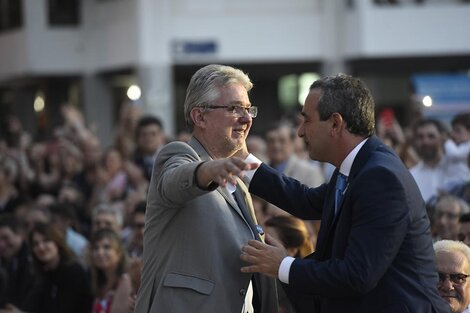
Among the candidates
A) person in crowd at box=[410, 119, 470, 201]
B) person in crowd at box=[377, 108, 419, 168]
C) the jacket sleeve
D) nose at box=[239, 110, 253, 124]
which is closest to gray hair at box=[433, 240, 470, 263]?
the jacket sleeve

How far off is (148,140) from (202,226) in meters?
7.26

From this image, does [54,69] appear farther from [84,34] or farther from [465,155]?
[465,155]

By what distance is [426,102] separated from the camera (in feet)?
41.1

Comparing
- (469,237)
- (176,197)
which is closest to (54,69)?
(469,237)

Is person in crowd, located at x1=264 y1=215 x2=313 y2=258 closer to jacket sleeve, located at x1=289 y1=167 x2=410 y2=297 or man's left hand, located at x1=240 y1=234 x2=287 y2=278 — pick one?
man's left hand, located at x1=240 y1=234 x2=287 y2=278

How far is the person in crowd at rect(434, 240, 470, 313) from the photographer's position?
5398 millimetres

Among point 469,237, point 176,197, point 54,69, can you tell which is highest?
point 54,69

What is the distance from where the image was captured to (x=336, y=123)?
4535 millimetres

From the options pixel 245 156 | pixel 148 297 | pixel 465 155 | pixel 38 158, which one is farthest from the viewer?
pixel 38 158

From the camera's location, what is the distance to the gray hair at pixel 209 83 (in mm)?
4770

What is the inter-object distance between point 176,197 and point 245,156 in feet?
2.85

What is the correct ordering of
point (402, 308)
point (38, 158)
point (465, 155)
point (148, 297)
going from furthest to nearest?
point (38, 158) < point (465, 155) < point (148, 297) < point (402, 308)

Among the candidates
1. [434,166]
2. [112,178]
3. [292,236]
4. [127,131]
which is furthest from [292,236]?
[127,131]

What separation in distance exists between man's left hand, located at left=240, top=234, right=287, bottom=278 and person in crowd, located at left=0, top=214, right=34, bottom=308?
16.9ft
